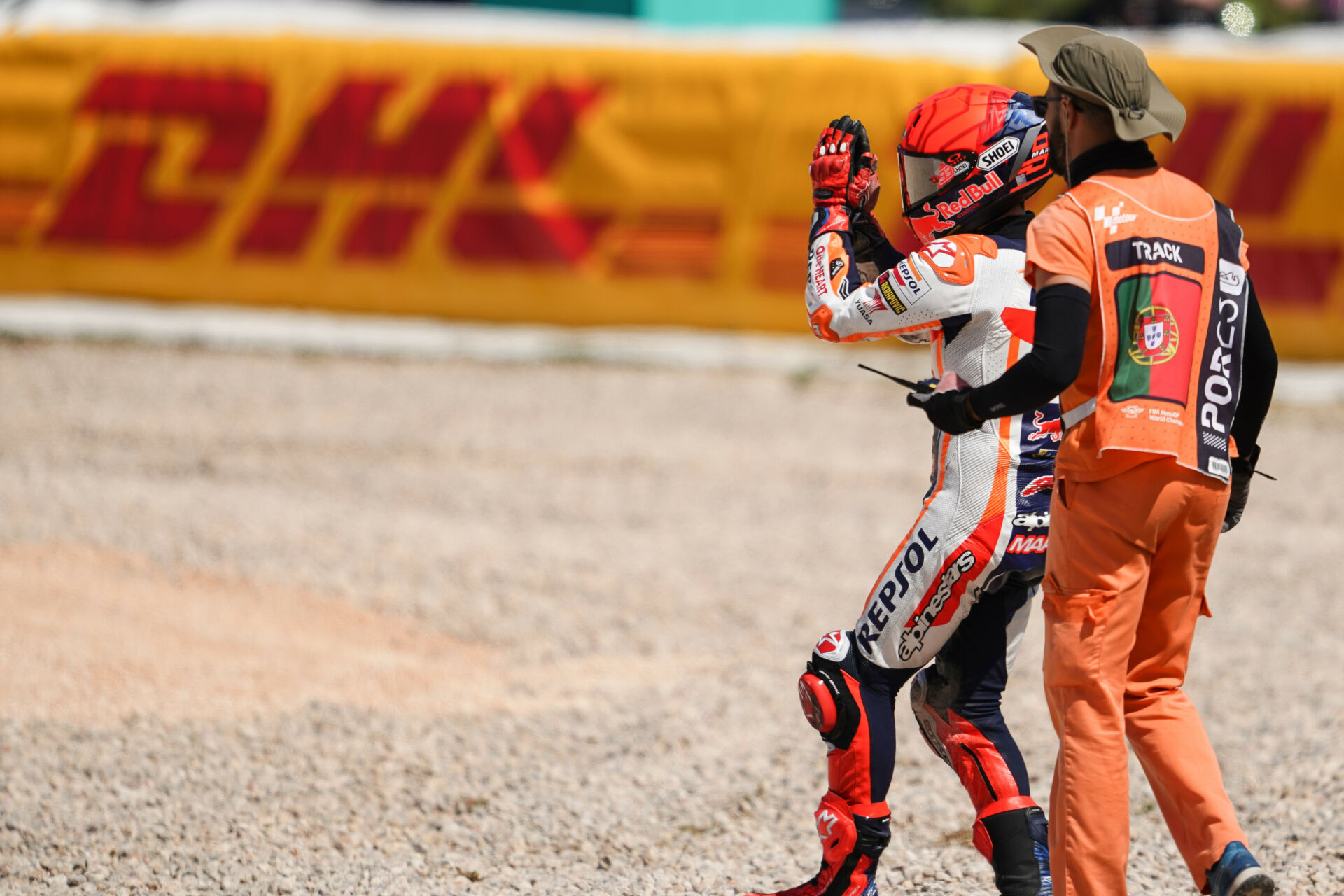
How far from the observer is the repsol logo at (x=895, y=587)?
10.1ft

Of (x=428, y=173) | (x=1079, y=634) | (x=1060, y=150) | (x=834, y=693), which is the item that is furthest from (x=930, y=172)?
(x=428, y=173)

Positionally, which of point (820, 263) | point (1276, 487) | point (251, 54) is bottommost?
point (1276, 487)

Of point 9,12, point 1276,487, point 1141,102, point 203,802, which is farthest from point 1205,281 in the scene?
point 9,12

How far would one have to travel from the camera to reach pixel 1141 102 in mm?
2703

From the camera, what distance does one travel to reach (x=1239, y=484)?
299 centimetres

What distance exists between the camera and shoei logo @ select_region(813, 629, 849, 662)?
10.5 feet

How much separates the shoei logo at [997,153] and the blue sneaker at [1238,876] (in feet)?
5.11

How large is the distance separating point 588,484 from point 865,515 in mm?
1774

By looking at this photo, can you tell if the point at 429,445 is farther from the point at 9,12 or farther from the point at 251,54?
the point at 9,12

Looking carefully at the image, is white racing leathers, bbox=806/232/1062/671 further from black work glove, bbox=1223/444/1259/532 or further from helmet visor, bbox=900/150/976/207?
black work glove, bbox=1223/444/1259/532

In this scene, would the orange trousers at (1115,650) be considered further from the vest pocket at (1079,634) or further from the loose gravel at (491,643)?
the loose gravel at (491,643)

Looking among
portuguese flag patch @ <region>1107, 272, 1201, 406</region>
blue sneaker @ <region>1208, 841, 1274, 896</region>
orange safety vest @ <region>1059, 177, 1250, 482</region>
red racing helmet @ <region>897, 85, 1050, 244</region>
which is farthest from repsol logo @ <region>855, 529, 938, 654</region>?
blue sneaker @ <region>1208, 841, 1274, 896</region>

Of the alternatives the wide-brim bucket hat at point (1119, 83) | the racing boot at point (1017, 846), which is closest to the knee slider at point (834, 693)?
the racing boot at point (1017, 846)

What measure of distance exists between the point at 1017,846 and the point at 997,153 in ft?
5.26
